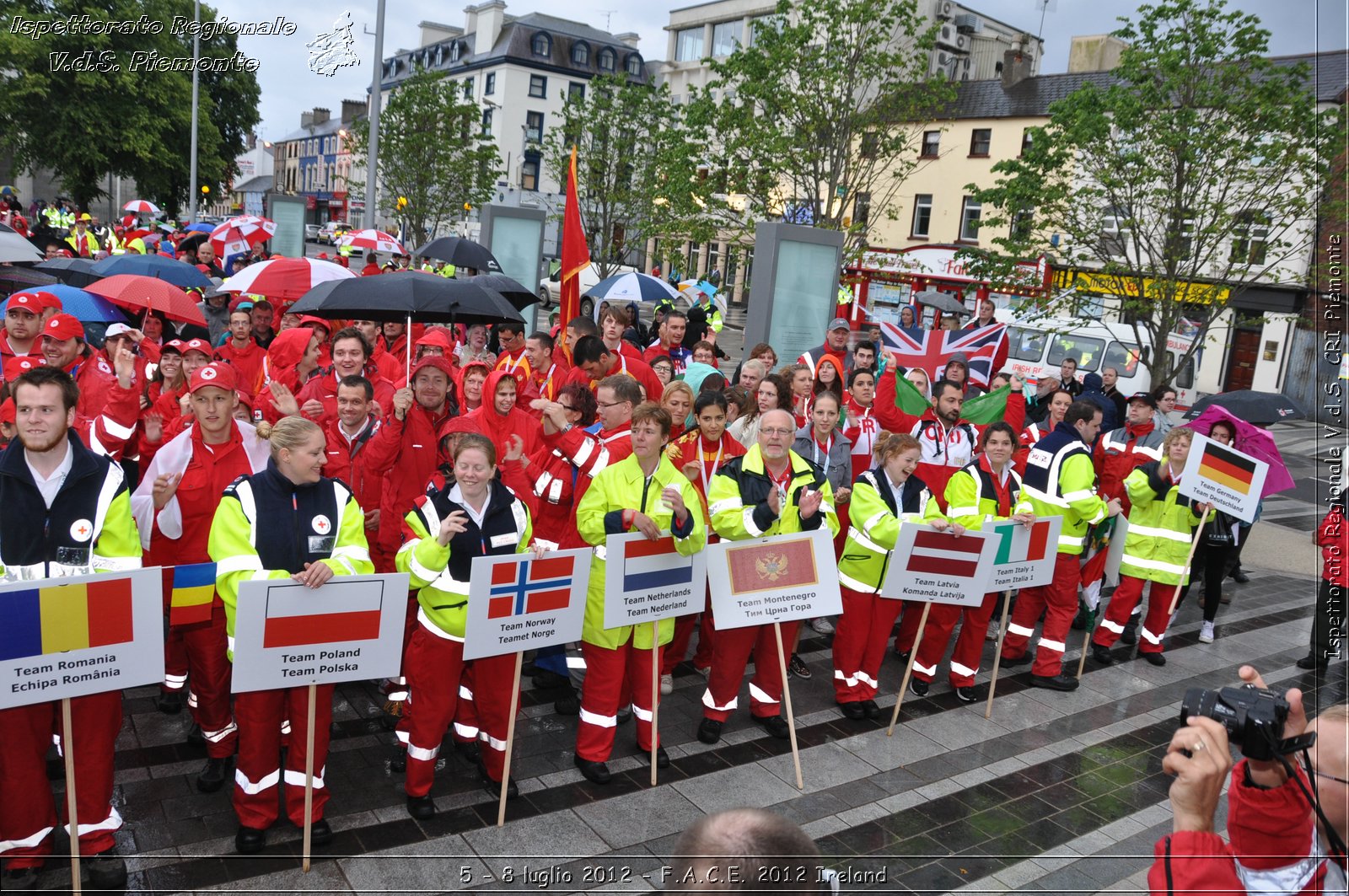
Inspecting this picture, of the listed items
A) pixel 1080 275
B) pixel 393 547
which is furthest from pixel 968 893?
pixel 1080 275

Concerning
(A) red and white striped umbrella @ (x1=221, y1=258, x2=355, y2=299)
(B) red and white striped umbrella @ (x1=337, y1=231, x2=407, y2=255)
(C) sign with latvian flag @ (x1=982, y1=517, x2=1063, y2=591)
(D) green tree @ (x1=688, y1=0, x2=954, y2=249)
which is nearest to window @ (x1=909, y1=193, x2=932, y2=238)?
(D) green tree @ (x1=688, y1=0, x2=954, y2=249)

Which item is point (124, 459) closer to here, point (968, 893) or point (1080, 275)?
point (968, 893)

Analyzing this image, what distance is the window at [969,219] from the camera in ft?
121

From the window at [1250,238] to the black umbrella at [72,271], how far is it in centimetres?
1376

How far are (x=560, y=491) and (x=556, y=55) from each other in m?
60.8

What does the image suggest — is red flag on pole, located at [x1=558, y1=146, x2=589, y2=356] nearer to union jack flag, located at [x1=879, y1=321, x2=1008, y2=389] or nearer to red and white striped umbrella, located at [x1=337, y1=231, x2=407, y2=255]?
union jack flag, located at [x1=879, y1=321, x2=1008, y2=389]

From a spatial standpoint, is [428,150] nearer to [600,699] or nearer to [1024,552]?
[1024,552]

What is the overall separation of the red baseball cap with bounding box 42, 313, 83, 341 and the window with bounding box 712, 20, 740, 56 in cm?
5074

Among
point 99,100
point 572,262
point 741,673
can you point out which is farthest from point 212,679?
point 99,100

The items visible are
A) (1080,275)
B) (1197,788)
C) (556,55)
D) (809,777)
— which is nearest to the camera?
(1197,788)

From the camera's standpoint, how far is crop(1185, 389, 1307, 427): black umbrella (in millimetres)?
8094

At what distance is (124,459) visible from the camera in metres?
6.01

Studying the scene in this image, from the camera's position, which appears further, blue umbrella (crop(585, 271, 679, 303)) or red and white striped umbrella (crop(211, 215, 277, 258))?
red and white striped umbrella (crop(211, 215, 277, 258))

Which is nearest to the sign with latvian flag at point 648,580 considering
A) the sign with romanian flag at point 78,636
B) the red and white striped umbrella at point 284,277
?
the sign with romanian flag at point 78,636
